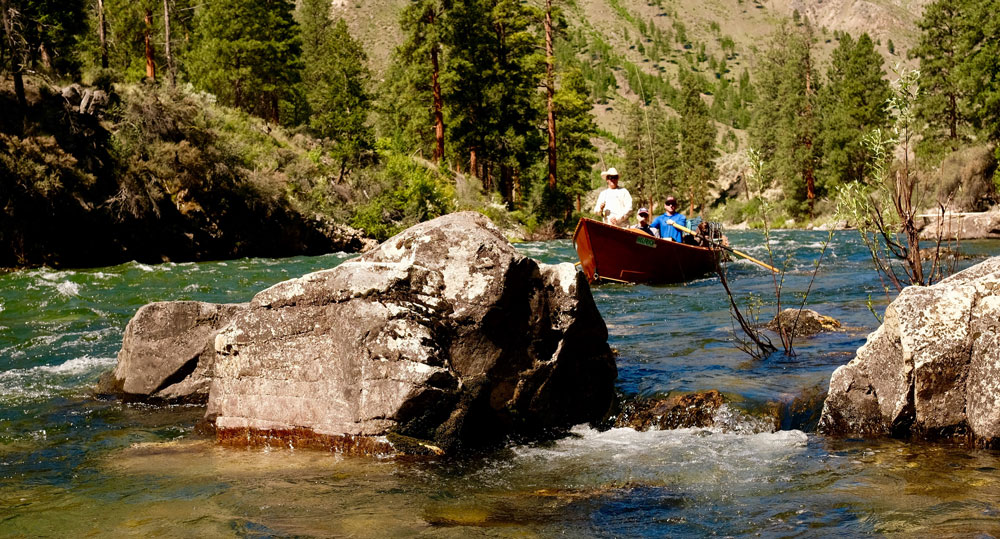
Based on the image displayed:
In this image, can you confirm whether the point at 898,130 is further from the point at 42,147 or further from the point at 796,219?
the point at 796,219

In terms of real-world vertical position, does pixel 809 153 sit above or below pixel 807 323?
above

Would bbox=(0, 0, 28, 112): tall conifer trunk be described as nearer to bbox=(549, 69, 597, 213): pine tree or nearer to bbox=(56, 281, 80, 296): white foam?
bbox=(56, 281, 80, 296): white foam

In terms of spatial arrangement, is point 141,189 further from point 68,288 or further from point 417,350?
point 417,350

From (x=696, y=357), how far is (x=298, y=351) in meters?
4.57

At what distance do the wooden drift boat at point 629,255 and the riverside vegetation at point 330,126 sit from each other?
227 centimetres

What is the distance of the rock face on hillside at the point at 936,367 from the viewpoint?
4.84m

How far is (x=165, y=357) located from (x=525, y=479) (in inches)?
167

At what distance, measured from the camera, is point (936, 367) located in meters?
4.99

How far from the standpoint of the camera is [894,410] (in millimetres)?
5258

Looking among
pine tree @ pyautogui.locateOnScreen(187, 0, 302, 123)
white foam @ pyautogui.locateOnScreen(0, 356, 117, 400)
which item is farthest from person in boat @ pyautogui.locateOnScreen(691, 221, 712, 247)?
pine tree @ pyautogui.locateOnScreen(187, 0, 302, 123)

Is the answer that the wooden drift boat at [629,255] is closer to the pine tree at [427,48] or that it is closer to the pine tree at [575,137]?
the pine tree at [427,48]

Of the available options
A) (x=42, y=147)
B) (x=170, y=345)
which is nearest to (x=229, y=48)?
(x=42, y=147)

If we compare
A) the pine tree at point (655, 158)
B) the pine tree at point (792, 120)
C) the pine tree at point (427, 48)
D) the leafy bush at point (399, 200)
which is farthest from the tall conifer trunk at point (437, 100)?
the pine tree at point (655, 158)

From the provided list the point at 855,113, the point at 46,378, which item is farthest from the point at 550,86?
the point at 46,378
